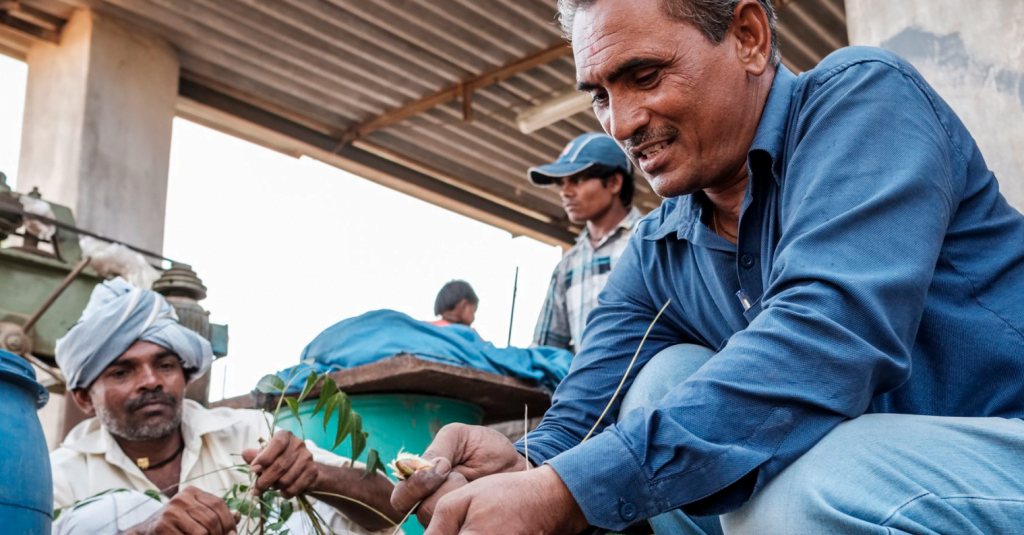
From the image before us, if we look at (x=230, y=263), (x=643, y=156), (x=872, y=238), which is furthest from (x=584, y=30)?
(x=230, y=263)

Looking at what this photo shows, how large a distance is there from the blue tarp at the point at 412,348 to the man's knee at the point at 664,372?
174 centimetres

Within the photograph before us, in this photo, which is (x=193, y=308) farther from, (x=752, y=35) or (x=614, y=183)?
(x=752, y=35)

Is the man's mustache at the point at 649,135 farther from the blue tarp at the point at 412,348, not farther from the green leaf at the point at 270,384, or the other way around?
the blue tarp at the point at 412,348

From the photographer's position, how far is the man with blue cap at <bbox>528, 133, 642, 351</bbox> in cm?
448

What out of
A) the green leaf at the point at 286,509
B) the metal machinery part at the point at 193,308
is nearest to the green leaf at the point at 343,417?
the green leaf at the point at 286,509

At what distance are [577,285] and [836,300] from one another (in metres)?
3.33

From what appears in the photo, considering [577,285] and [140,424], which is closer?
[140,424]

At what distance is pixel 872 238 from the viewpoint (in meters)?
1.28

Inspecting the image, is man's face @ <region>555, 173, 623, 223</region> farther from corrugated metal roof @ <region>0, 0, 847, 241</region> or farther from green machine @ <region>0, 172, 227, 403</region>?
corrugated metal roof @ <region>0, 0, 847, 241</region>

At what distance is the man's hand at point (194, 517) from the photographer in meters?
2.35

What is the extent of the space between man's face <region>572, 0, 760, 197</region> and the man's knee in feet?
0.93

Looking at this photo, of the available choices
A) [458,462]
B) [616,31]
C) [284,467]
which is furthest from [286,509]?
[616,31]

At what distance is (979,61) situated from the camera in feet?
8.87

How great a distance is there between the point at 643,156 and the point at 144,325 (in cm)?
259
